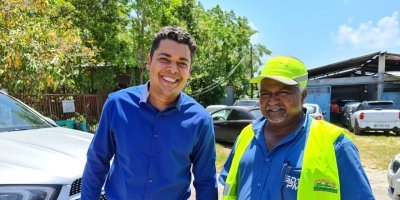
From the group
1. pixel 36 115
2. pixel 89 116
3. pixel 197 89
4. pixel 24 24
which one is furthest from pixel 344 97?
pixel 36 115

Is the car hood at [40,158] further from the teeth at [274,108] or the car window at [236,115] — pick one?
the car window at [236,115]

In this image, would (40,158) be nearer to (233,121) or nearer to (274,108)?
(274,108)

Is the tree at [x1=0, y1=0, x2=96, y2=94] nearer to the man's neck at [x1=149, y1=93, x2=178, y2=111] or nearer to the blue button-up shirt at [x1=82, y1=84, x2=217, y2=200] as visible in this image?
the blue button-up shirt at [x1=82, y1=84, x2=217, y2=200]

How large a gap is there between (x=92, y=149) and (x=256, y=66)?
3508cm

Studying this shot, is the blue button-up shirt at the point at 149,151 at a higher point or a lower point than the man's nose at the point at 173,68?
lower

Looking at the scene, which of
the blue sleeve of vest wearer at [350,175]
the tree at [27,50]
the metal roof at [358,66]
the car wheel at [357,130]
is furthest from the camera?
the metal roof at [358,66]

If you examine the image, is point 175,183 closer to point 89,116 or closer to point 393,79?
point 89,116

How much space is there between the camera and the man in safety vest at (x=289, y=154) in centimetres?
166

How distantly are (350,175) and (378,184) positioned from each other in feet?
21.8

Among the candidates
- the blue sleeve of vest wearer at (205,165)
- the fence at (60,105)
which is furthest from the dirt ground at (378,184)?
the fence at (60,105)

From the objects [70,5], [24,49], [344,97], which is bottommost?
[344,97]

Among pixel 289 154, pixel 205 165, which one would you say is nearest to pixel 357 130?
pixel 205 165

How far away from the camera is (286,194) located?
1.75 metres

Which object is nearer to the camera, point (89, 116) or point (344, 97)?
point (89, 116)
